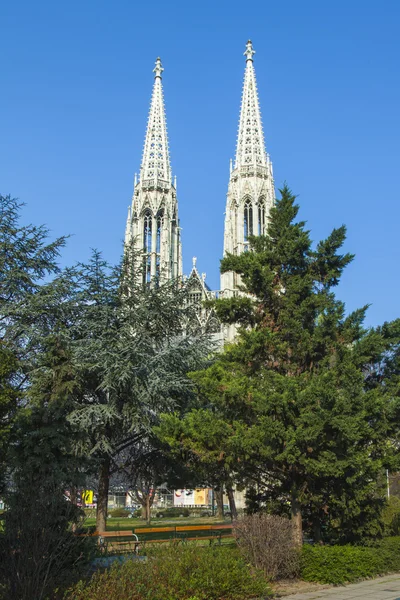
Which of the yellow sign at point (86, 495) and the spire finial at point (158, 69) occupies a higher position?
the spire finial at point (158, 69)

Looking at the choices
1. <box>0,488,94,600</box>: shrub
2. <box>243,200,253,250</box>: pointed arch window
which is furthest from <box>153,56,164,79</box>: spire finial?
<box>0,488,94,600</box>: shrub

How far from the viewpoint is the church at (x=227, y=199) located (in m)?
56.3

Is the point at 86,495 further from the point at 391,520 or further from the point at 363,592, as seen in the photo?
the point at 363,592

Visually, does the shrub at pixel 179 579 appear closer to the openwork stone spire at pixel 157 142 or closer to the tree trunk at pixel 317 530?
the tree trunk at pixel 317 530

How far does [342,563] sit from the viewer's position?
13.4 metres

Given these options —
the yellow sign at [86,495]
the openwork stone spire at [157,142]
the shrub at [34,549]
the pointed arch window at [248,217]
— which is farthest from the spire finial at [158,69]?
the shrub at [34,549]

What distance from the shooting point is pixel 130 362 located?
1959 centimetres

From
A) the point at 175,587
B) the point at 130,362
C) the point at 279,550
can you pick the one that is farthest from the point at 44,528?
the point at 130,362

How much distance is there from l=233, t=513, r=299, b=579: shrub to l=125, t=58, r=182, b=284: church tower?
4361cm

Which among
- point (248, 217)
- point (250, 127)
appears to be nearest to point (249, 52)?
point (250, 127)

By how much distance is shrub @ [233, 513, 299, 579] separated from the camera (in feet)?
40.4

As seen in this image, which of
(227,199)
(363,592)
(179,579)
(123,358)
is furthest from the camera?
(227,199)

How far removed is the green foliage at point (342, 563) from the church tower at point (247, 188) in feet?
127

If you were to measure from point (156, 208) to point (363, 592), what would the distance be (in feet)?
162
